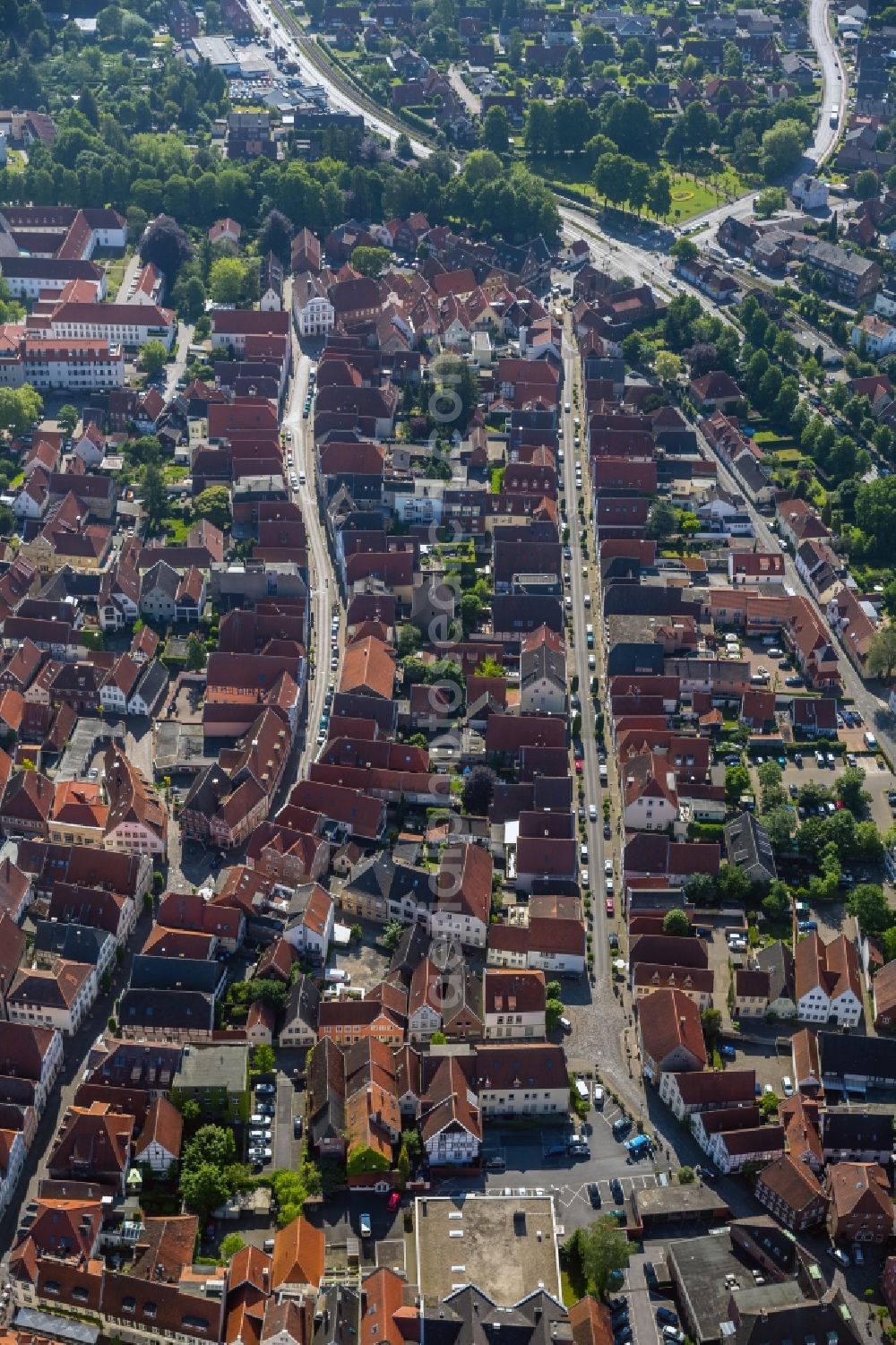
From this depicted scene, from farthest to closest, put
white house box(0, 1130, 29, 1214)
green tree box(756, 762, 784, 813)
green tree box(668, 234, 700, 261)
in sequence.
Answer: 1. green tree box(668, 234, 700, 261)
2. green tree box(756, 762, 784, 813)
3. white house box(0, 1130, 29, 1214)

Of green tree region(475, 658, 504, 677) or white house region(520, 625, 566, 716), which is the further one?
green tree region(475, 658, 504, 677)

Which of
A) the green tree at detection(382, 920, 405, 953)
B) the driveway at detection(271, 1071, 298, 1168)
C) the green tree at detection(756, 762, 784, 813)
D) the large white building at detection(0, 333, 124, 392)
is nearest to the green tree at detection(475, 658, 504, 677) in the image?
the green tree at detection(756, 762, 784, 813)

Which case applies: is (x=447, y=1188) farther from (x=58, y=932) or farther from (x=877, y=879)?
(x=877, y=879)

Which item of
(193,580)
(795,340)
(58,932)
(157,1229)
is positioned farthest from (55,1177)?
(795,340)

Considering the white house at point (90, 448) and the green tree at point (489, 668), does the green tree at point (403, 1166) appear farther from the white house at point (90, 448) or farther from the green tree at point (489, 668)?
the white house at point (90, 448)

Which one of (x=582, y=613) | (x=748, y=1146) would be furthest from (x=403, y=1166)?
(x=582, y=613)

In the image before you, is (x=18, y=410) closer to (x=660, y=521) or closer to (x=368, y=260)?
(x=368, y=260)

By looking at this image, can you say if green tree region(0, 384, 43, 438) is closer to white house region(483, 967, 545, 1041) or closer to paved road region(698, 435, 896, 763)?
paved road region(698, 435, 896, 763)
